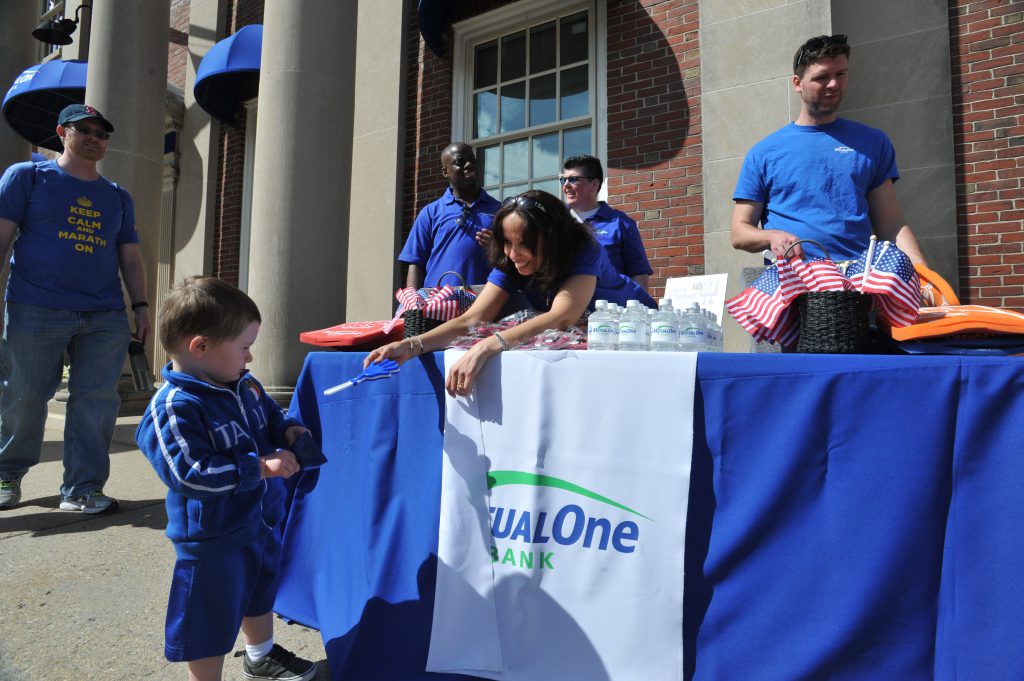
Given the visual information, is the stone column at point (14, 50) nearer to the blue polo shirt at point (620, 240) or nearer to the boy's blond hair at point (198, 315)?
the blue polo shirt at point (620, 240)

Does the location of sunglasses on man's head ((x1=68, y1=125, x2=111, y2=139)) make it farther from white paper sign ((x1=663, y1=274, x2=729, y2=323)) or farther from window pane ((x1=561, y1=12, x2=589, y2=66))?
window pane ((x1=561, y1=12, x2=589, y2=66))

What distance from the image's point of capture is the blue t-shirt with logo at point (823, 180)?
2.41m

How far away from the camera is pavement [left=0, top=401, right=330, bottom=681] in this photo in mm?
2008

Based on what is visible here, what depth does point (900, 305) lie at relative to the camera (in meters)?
1.58

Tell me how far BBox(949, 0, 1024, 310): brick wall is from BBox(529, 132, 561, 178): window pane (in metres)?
3.34

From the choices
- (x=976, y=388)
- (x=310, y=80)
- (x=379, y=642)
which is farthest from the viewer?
(x=310, y=80)

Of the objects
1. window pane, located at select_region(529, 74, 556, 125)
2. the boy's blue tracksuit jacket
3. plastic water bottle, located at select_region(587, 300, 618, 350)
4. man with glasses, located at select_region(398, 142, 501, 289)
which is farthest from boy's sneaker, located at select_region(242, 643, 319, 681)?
window pane, located at select_region(529, 74, 556, 125)

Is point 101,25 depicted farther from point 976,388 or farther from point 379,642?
point 976,388

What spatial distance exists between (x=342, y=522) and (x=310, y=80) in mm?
4371

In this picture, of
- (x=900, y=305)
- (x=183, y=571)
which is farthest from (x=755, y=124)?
(x=183, y=571)

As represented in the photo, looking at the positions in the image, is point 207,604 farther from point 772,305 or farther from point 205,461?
point 772,305

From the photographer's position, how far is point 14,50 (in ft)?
33.7

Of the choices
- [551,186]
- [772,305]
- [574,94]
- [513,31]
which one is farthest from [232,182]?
[772,305]

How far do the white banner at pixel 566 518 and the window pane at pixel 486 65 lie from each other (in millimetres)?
5783
